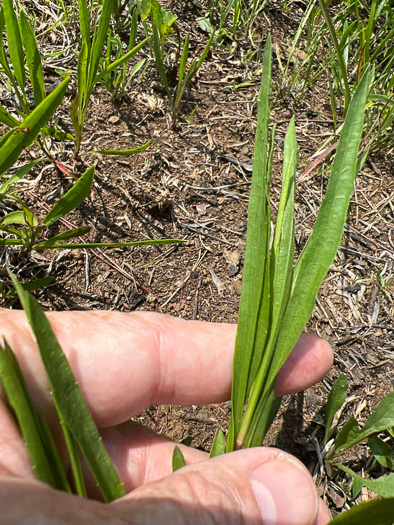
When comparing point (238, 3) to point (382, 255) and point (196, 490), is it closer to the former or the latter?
point (382, 255)

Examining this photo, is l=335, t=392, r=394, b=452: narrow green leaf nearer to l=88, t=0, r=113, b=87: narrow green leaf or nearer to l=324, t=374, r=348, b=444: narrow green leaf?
l=324, t=374, r=348, b=444: narrow green leaf

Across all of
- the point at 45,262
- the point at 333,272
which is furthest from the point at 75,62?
the point at 333,272

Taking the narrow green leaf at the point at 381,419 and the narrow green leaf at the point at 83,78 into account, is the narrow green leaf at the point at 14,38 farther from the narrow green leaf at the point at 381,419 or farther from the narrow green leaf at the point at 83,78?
the narrow green leaf at the point at 381,419

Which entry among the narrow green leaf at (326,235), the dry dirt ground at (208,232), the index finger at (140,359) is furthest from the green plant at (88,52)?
the narrow green leaf at (326,235)

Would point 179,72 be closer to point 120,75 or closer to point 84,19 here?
point 120,75

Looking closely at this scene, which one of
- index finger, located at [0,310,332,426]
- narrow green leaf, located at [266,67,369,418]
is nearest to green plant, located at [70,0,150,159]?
index finger, located at [0,310,332,426]

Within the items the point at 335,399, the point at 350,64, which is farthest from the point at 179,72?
the point at 335,399
